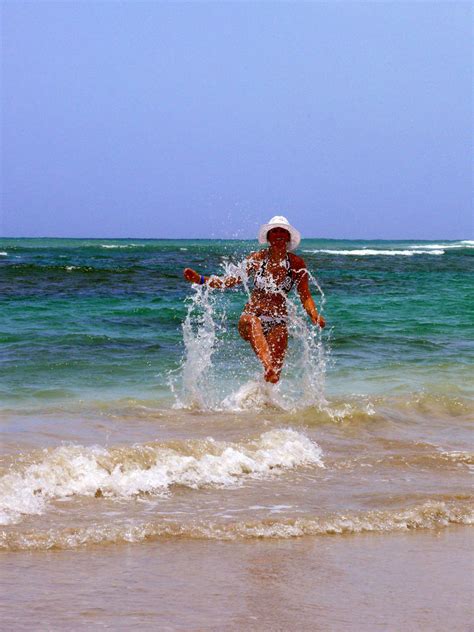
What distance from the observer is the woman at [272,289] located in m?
8.47

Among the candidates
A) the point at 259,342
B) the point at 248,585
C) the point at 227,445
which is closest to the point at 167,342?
the point at 259,342

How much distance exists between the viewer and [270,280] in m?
8.54

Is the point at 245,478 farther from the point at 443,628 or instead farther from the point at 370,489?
the point at 443,628

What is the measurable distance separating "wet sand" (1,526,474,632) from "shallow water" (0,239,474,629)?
0.03 meters

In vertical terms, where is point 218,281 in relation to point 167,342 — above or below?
above

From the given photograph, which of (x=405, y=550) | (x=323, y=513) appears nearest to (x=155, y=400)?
(x=323, y=513)

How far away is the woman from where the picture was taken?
8.47 meters

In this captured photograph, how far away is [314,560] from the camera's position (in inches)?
174

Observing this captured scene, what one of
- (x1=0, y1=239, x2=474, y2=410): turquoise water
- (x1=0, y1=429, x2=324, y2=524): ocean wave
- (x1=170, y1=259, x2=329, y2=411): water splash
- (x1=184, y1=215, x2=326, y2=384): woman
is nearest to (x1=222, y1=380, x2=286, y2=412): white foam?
(x1=170, y1=259, x2=329, y2=411): water splash

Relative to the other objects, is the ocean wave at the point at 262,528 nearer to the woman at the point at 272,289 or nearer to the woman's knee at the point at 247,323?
the woman at the point at 272,289

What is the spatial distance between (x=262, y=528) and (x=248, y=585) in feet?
2.81

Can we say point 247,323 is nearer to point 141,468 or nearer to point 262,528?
point 141,468

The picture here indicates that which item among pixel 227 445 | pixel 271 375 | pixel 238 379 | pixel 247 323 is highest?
pixel 247 323

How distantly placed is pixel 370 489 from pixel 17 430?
9.19 feet
